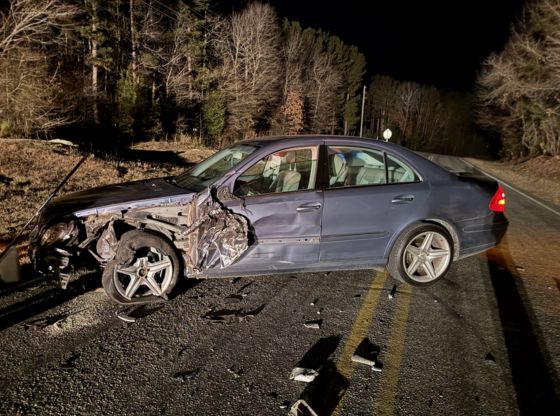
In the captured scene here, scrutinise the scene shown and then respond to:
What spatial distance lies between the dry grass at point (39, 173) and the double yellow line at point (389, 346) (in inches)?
203

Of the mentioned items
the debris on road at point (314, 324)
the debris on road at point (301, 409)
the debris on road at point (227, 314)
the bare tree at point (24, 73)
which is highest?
the bare tree at point (24, 73)

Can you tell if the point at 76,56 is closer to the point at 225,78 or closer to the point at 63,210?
the point at 225,78

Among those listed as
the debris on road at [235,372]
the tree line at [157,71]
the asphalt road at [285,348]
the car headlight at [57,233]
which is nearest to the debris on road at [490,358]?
the asphalt road at [285,348]

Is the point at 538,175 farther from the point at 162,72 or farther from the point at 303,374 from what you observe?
the point at 162,72

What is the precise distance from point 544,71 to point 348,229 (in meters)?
30.1

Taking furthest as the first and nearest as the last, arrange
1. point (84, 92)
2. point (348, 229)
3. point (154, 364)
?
1. point (84, 92)
2. point (348, 229)
3. point (154, 364)

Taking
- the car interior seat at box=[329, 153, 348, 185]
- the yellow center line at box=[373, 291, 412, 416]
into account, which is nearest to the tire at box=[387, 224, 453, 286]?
the yellow center line at box=[373, 291, 412, 416]

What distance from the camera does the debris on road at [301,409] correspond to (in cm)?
255

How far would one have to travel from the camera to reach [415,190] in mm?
4574

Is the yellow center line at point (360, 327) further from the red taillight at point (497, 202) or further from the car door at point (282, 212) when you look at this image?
the red taillight at point (497, 202)

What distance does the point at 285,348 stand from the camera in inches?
130

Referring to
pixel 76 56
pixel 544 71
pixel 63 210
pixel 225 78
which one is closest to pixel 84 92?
pixel 76 56

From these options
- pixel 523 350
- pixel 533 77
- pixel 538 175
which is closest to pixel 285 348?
pixel 523 350

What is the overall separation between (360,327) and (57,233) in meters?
3.03
